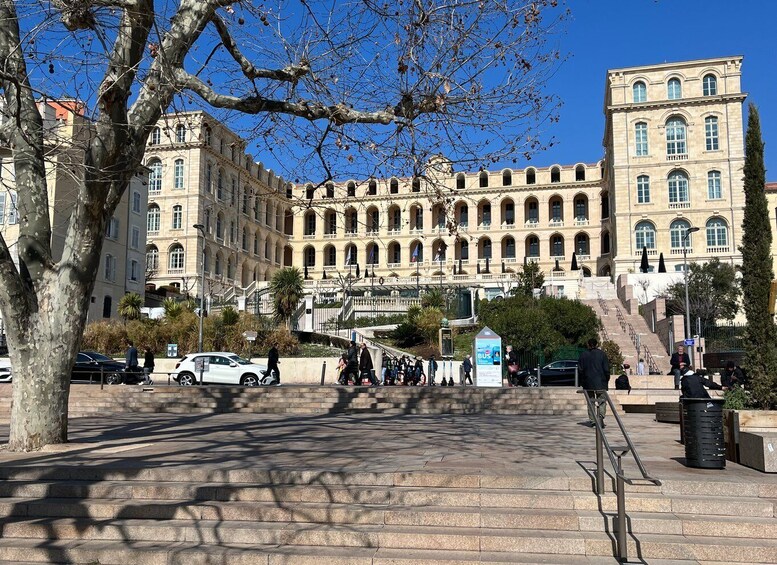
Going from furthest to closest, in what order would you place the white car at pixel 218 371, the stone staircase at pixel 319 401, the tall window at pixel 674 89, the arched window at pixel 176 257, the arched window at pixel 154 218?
the arched window at pixel 154 218, the arched window at pixel 176 257, the tall window at pixel 674 89, the white car at pixel 218 371, the stone staircase at pixel 319 401

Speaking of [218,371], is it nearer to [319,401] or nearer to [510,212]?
[319,401]

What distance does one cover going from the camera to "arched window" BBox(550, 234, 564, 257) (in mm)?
73750

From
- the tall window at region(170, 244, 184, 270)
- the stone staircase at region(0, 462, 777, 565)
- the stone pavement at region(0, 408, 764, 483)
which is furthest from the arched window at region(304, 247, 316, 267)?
the stone staircase at region(0, 462, 777, 565)

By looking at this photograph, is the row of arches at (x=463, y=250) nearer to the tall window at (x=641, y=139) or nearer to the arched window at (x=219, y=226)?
the arched window at (x=219, y=226)

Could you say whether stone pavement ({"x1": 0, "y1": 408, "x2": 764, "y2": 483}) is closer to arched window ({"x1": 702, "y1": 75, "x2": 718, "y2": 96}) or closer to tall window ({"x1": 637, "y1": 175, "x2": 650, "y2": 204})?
tall window ({"x1": 637, "y1": 175, "x2": 650, "y2": 204})

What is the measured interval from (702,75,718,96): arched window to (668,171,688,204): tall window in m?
6.95

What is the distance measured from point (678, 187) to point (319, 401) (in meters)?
49.1

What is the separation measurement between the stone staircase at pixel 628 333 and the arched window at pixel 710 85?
22.5 m

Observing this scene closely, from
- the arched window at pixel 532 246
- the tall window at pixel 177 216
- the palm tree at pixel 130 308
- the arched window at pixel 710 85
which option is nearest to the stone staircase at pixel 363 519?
the palm tree at pixel 130 308

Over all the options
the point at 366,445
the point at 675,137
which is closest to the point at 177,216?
the point at 675,137

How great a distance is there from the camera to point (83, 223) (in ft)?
28.6

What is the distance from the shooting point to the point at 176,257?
61094 millimetres

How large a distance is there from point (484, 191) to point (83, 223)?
2701 inches

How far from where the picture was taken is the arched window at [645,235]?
5625cm
